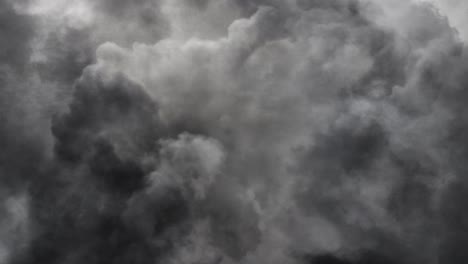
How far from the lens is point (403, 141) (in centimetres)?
12569

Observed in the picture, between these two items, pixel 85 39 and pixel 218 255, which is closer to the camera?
pixel 218 255

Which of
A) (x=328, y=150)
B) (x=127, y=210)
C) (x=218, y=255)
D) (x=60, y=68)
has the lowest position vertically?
(x=218, y=255)

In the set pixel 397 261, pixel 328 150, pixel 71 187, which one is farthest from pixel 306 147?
pixel 71 187

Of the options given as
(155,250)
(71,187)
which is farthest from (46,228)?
(155,250)

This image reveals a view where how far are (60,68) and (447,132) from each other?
239 ft

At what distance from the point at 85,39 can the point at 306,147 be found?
47365 mm

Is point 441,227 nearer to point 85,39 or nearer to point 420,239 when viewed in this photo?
point 420,239

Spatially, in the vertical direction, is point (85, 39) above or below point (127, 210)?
above

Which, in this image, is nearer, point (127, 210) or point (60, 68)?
point (127, 210)

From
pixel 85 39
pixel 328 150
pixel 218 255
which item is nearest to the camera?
pixel 218 255

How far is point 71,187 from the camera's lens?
122 meters

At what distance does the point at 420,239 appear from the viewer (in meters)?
119

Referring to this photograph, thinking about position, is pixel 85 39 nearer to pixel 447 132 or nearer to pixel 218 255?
pixel 218 255

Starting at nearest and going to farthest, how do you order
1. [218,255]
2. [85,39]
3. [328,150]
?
[218,255] < [328,150] < [85,39]
